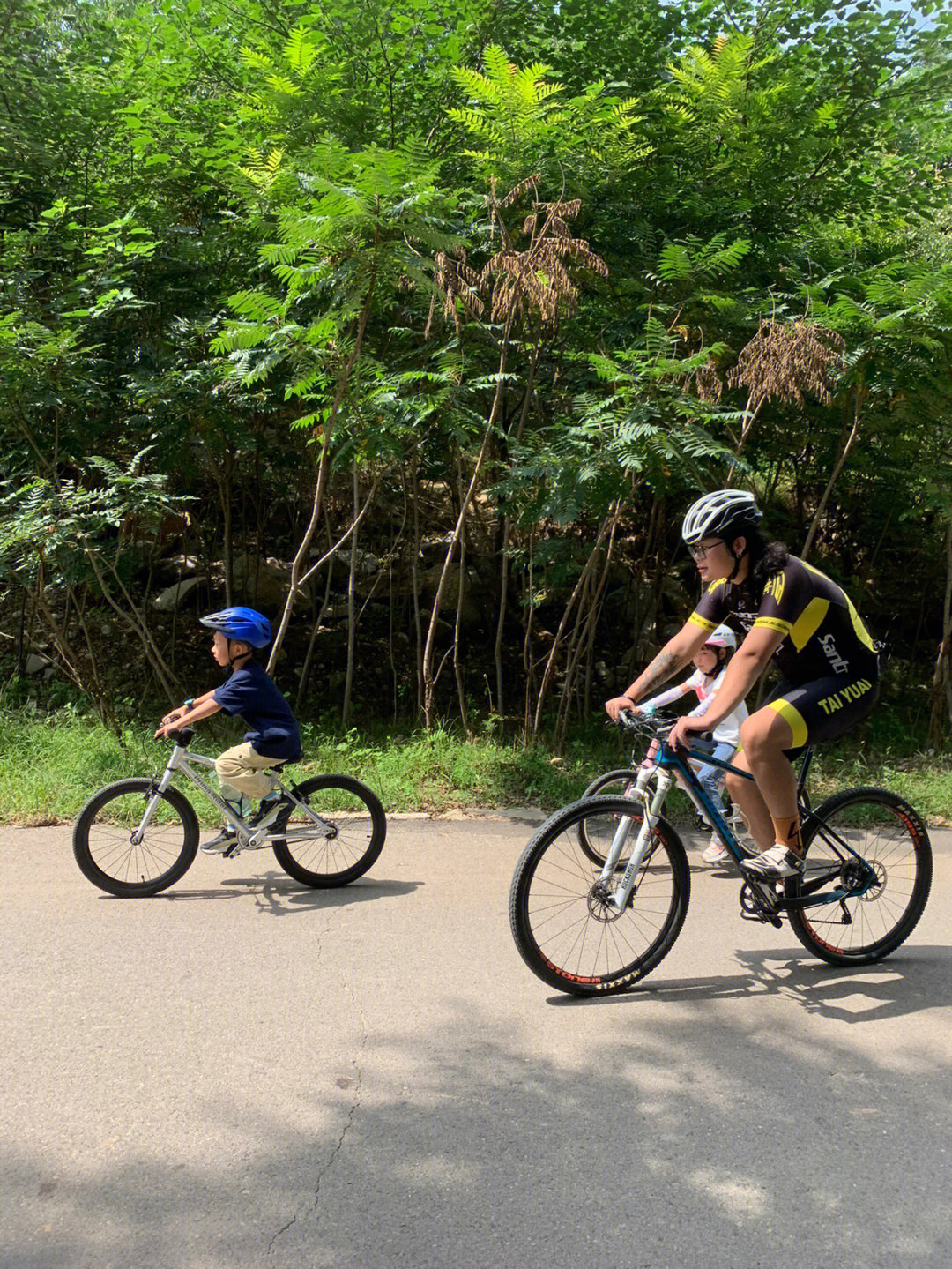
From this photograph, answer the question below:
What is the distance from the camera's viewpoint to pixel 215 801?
566 cm

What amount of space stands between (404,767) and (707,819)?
12.0 feet

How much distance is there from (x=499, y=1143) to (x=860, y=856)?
2.33 m

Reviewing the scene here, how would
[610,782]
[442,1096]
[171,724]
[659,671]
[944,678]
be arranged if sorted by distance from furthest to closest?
1. [944,678]
2. [171,724]
3. [610,782]
4. [659,671]
5. [442,1096]

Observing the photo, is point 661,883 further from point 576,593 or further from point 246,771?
point 576,593

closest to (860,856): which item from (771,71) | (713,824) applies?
(713,824)

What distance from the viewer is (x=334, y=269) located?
650cm

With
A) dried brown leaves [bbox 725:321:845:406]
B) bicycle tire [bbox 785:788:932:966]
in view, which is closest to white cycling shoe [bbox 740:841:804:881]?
bicycle tire [bbox 785:788:932:966]

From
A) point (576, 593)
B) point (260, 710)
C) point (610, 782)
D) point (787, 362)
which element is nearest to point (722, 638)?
point (610, 782)

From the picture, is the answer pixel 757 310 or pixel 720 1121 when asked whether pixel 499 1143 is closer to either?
pixel 720 1121

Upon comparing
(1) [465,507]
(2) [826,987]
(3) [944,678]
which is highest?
(1) [465,507]

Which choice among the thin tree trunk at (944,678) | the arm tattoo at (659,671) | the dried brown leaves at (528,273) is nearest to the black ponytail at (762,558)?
the arm tattoo at (659,671)

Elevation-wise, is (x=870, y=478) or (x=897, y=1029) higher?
(x=870, y=478)

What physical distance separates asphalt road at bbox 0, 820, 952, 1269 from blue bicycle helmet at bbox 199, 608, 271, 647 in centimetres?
145

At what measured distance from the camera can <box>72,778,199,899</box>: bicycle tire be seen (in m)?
5.43
